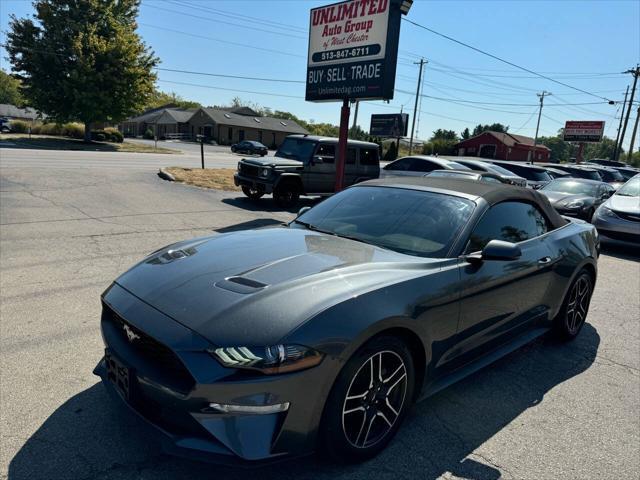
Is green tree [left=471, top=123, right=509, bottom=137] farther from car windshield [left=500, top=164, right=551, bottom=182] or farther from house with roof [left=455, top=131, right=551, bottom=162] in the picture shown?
car windshield [left=500, top=164, right=551, bottom=182]

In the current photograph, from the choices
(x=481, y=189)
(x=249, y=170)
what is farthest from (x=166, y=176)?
(x=481, y=189)

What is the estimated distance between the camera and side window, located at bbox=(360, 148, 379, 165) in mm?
13625

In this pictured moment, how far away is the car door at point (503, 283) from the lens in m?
3.08

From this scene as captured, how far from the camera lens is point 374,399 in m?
2.53

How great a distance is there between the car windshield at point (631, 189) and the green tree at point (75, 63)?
36044 millimetres

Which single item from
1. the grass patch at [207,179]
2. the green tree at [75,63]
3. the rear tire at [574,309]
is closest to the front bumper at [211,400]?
Answer: the rear tire at [574,309]

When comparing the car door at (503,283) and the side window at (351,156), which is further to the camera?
the side window at (351,156)

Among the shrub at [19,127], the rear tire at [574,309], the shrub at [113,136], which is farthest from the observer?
the shrub at [19,127]

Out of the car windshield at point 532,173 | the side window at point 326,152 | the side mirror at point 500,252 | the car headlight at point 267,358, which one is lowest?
the car headlight at point 267,358

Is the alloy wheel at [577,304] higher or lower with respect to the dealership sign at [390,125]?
lower

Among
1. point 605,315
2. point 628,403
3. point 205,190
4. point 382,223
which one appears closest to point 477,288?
point 382,223

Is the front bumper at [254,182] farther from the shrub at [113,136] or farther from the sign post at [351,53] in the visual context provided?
the shrub at [113,136]

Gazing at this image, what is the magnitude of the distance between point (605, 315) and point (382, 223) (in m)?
3.78

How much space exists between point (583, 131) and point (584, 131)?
0.36 feet
